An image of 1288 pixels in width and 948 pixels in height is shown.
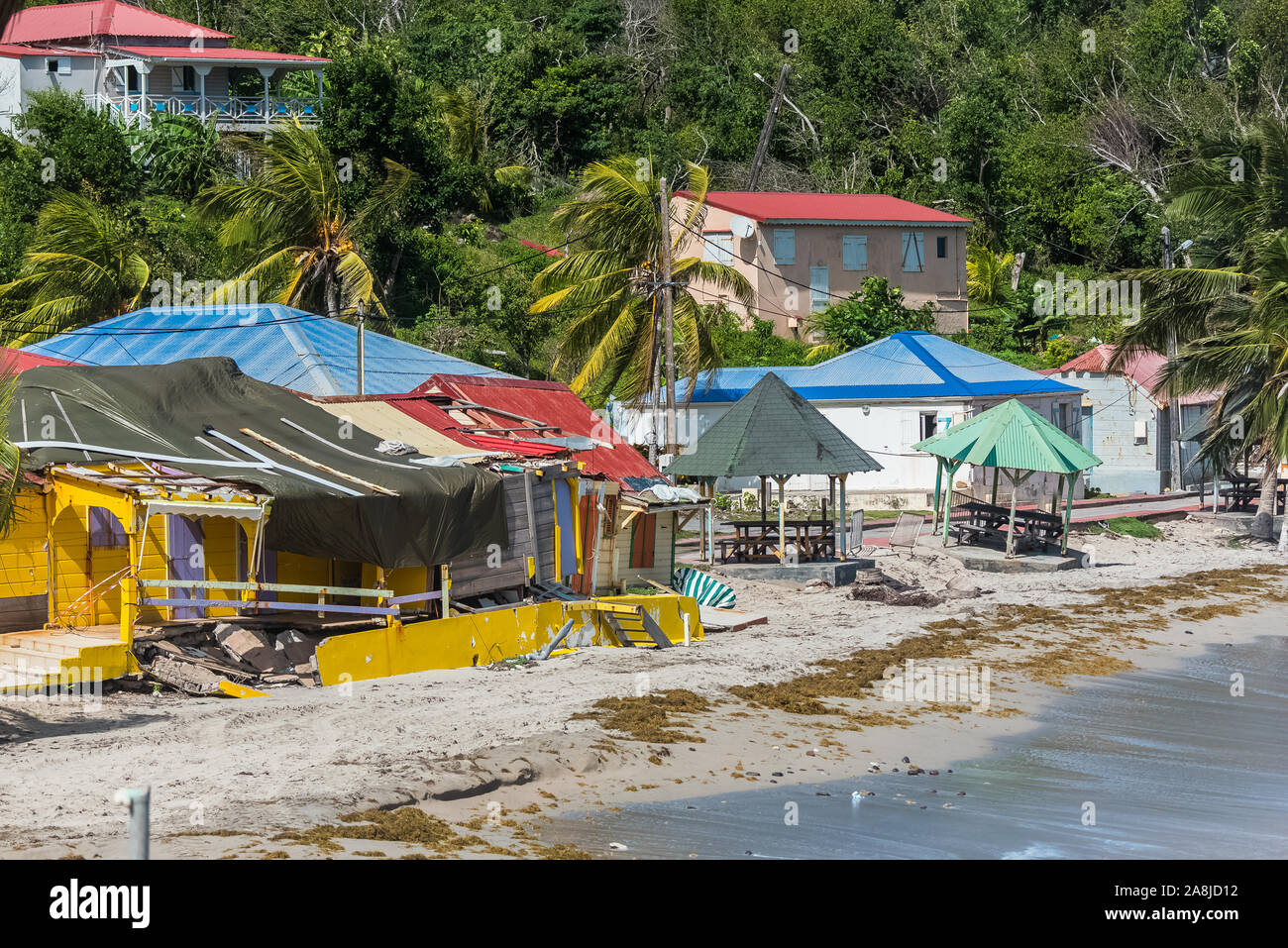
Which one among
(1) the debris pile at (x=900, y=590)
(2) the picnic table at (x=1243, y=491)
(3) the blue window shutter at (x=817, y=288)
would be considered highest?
(3) the blue window shutter at (x=817, y=288)

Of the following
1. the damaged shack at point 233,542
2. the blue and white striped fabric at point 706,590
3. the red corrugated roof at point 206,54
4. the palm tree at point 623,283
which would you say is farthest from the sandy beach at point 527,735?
the red corrugated roof at point 206,54

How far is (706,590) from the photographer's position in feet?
79.8

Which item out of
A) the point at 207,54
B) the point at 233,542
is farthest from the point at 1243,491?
the point at 207,54

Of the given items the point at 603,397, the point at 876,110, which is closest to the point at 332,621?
the point at 603,397

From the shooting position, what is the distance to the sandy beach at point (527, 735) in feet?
36.1

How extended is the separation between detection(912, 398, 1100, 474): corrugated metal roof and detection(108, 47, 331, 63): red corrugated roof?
1175 inches

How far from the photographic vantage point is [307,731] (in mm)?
14062

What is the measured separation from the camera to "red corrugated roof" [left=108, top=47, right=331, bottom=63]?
5012cm

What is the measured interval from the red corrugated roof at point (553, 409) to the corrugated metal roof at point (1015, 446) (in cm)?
672

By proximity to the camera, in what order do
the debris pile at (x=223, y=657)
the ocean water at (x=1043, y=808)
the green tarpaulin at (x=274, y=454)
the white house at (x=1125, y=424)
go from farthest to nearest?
the white house at (x=1125, y=424) → the green tarpaulin at (x=274, y=454) → the debris pile at (x=223, y=657) → the ocean water at (x=1043, y=808)

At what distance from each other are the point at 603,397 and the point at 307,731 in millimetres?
28102

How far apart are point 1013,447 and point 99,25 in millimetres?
39896

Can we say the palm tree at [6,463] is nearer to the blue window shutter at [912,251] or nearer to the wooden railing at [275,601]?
the wooden railing at [275,601]

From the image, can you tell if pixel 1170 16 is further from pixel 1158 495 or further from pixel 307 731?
pixel 307 731
